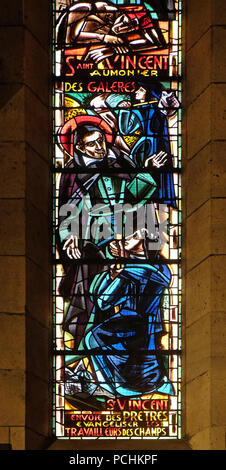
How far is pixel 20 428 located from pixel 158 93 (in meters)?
3.53

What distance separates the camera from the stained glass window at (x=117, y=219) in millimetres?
11891

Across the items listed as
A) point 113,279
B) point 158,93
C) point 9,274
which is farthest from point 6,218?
point 158,93

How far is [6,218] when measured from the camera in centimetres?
1151

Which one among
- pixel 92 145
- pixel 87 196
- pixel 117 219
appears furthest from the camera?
pixel 92 145

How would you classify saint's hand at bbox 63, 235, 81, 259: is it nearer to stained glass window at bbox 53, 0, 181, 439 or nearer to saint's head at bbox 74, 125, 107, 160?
stained glass window at bbox 53, 0, 181, 439

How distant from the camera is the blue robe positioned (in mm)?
11898

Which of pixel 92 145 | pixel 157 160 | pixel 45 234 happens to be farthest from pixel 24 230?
pixel 157 160

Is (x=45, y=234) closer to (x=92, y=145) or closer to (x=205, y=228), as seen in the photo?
(x=92, y=145)

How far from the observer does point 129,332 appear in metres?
12.0

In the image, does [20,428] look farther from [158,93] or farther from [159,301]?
[158,93]

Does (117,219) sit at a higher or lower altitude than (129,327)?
higher

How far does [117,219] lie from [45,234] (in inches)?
27.8

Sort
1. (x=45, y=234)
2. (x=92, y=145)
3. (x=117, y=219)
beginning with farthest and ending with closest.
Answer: (x=92, y=145)
(x=117, y=219)
(x=45, y=234)

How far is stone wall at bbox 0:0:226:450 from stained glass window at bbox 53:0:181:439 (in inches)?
6.4
